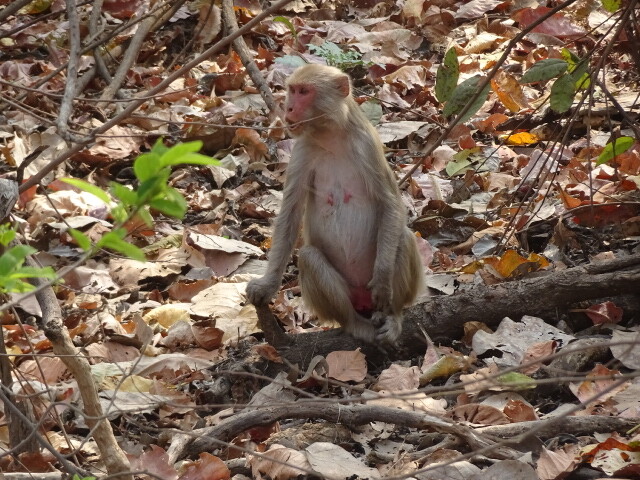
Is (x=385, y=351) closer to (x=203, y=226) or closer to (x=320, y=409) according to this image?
(x=320, y=409)

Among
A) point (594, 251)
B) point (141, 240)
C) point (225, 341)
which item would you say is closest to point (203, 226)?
point (141, 240)

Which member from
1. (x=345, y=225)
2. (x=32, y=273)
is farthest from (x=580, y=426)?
(x=32, y=273)

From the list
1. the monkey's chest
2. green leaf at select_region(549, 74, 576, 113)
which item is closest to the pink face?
the monkey's chest

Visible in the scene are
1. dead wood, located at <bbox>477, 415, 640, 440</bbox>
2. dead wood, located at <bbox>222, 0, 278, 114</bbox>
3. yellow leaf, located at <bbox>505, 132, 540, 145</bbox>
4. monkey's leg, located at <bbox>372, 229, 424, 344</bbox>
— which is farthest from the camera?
dead wood, located at <bbox>222, 0, 278, 114</bbox>

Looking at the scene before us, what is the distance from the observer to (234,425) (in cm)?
414

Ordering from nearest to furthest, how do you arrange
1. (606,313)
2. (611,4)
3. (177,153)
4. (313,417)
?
(177,153) → (313,417) → (606,313) → (611,4)

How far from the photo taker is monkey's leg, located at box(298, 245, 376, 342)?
17.7 ft

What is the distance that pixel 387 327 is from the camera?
17.3 feet

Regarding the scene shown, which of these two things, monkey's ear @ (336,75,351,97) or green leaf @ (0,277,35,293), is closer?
green leaf @ (0,277,35,293)

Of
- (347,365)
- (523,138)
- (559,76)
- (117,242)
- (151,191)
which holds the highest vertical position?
(151,191)

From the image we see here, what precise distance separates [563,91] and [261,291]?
2.01 meters

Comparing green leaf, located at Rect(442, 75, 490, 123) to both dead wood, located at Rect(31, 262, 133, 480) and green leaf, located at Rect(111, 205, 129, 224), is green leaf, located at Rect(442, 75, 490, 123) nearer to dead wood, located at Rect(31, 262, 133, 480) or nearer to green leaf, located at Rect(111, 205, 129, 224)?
dead wood, located at Rect(31, 262, 133, 480)

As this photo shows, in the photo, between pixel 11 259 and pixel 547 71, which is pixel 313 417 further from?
pixel 11 259

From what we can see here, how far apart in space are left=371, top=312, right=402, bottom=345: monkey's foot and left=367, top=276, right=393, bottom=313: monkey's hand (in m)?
0.05
